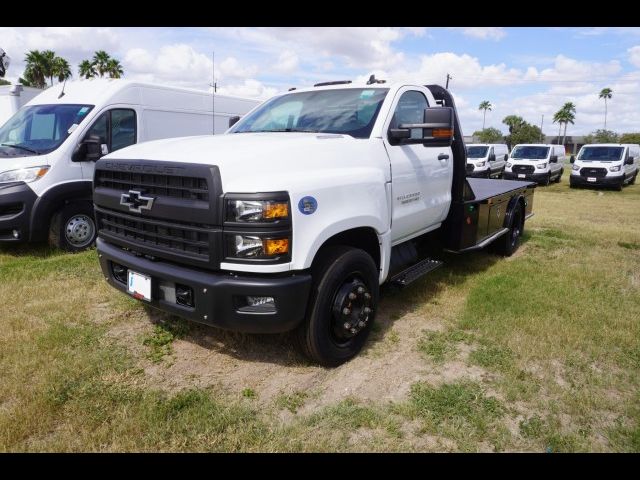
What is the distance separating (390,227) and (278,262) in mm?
1342

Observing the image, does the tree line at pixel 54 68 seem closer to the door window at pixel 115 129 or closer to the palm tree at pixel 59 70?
the palm tree at pixel 59 70

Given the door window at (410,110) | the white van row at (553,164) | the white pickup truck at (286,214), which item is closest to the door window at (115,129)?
the white pickup truck at (286,214)

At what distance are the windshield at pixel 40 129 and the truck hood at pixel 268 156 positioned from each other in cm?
371

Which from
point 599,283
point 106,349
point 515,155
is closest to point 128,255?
point 106,349

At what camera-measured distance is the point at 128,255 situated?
132 inches

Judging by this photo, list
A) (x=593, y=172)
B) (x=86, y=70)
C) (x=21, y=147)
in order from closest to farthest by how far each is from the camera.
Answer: (x=21, y=147) < (x=593, y=172) < (x=86, y=70)

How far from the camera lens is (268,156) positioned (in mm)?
2910

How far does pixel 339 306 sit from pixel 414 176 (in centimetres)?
151

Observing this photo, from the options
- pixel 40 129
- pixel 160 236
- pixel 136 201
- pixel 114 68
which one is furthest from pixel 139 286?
pixel 114 68

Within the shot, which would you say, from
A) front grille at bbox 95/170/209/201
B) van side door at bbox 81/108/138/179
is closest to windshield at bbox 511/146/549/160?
van side door at bbox 81/108/138/179

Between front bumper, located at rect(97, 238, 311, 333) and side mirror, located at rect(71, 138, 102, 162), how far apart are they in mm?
4174

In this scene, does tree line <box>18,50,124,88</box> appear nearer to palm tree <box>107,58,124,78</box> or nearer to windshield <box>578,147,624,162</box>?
palm tree <box>107,58,124,78</box>

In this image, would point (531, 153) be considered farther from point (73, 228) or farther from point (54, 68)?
point (54, 68)

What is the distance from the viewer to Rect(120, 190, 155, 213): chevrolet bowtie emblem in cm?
304
